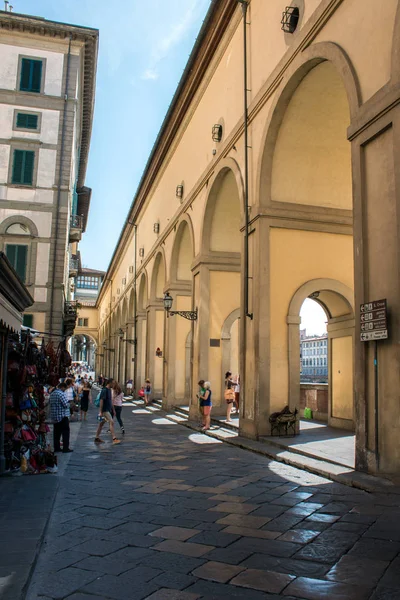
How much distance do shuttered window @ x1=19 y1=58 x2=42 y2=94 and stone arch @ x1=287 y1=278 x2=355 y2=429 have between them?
18.3 meters

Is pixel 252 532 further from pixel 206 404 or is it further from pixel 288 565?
pixel 206 404

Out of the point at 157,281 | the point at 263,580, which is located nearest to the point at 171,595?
the point at 263,580

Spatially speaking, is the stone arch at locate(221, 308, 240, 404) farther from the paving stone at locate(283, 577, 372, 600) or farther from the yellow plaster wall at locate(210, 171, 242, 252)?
the paving stone at locate(283, 577, 372, 600)

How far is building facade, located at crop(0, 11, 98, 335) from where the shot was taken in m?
23.1

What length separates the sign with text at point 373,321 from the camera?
6172 millimetres

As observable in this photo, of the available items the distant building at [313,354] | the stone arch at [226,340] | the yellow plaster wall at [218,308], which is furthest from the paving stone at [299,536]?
the distant building at [313,354]

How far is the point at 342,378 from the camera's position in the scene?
38.2ft

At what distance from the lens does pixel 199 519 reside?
5.14 metres

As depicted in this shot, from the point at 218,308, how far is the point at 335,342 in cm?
397

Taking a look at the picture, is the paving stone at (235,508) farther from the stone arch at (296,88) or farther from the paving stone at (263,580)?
the stone arch at (296,88)

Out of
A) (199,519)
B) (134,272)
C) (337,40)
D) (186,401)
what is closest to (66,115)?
(134,272)

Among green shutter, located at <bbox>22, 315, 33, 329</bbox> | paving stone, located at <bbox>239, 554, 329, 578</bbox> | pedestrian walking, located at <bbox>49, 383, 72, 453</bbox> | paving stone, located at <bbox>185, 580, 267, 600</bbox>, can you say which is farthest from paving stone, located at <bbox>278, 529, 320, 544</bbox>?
green shutter, located at <bbox>22, 315, 33, 329</bbox>

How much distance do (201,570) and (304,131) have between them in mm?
8468

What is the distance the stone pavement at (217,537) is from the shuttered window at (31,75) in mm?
20954
